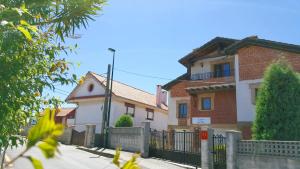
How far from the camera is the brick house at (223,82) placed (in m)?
22.7

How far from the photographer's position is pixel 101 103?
36.7 m

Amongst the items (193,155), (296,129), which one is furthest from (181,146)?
(296,129)

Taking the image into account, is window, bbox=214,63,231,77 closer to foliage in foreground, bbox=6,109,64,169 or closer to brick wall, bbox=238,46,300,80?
brick wall, bbox=238,46,300,80

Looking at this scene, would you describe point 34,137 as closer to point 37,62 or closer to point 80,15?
point 37,62

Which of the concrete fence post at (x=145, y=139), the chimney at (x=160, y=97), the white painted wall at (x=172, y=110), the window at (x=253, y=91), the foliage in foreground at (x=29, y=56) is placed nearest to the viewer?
the foliage in foreground at (x=29, y=56)

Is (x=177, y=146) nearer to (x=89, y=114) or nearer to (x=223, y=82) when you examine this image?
(x=223, y=82)

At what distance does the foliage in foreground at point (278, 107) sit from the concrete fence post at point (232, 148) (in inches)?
56.6

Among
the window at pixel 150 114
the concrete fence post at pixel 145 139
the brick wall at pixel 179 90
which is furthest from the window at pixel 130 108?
the concrete fence post at pixel 145 139

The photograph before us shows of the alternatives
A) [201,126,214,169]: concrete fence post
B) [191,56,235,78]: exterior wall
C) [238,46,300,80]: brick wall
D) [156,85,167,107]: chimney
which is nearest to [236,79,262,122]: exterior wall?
[238,46,300,80]: brick wall

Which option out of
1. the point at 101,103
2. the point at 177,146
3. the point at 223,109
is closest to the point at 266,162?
the point at 177,146

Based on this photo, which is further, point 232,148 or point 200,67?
point 200,67

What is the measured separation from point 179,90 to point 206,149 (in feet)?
46.7

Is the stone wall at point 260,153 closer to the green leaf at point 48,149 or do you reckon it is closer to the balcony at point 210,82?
the balcony at point 210,82

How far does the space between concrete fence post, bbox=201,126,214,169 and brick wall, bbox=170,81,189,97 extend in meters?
13.0
